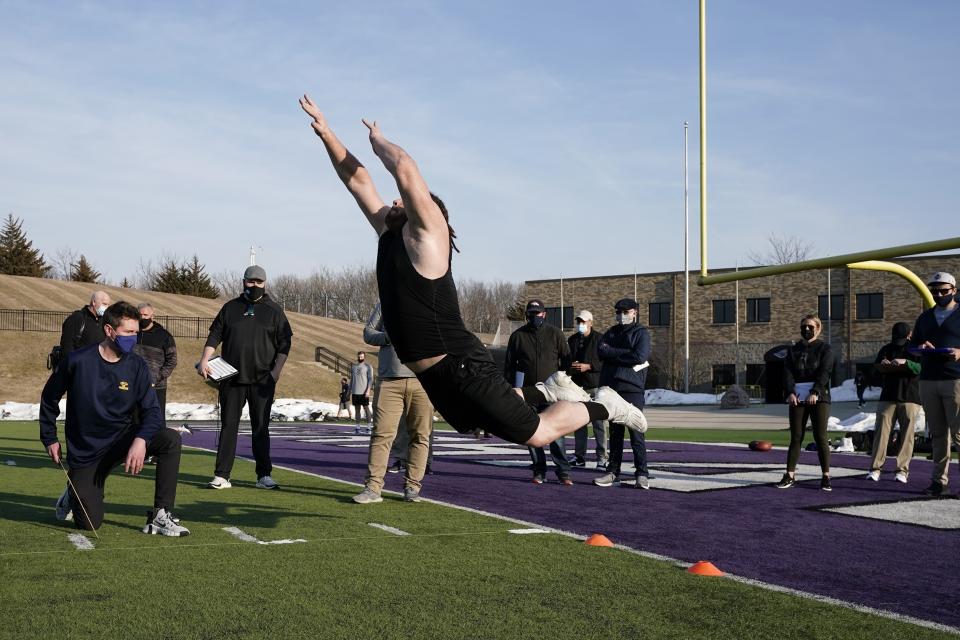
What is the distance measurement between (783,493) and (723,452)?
5560mm

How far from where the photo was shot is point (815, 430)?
33.1ft

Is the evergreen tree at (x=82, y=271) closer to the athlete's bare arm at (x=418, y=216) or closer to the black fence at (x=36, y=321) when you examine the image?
the black fence at (x=36, y=321)

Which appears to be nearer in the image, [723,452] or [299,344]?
[723,452]

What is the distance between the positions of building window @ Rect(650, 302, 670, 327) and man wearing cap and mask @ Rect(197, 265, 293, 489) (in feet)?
171

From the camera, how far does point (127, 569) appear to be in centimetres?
549

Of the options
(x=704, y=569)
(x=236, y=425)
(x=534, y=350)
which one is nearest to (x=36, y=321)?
(x=236, y=425)

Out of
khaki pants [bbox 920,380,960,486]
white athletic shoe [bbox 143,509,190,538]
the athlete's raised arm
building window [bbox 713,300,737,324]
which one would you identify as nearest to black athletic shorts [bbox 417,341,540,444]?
the athlete's raised arm

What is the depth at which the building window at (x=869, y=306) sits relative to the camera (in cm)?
5325

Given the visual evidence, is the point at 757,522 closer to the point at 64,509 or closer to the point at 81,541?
the point at 81,541

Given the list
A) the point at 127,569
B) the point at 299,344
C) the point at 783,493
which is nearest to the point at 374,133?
the point at 127,569

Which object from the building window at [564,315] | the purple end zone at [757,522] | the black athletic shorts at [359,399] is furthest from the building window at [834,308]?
the purple end zone at [757,522]

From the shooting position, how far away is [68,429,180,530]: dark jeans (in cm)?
667

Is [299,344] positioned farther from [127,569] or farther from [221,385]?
[127,569]

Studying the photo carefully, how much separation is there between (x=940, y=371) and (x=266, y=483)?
6.75 meters
